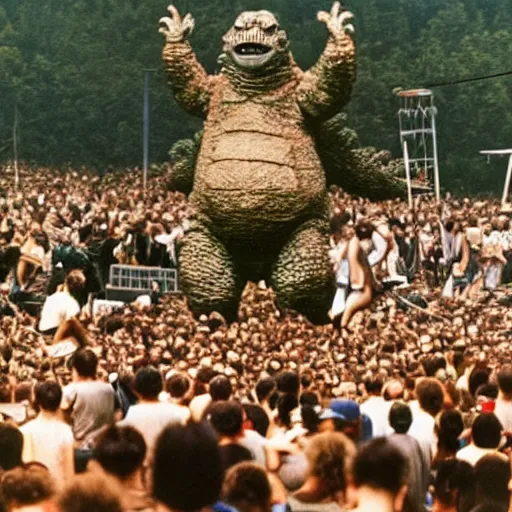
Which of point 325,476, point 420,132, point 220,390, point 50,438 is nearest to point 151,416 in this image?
point 220,390

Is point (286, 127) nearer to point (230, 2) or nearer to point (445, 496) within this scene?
point (445, 496)

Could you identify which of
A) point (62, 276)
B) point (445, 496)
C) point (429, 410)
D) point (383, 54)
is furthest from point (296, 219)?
point (383, 54)

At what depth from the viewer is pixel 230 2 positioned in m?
70.7

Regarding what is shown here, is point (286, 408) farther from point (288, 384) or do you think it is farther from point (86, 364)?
point (86, 364)

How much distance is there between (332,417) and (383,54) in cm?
5927

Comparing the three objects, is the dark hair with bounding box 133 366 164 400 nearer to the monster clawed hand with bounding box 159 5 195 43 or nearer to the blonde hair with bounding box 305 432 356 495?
the blonde hair with bounding box 305 432 356 495

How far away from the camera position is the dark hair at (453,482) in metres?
9.58

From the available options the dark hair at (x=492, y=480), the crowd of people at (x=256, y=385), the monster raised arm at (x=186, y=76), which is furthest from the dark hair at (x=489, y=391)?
the monster raised arm at (x=186, y=76)

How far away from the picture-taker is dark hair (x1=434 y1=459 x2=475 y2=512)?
9578 mm

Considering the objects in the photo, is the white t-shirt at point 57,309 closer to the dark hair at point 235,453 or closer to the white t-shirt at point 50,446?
the white t-shirt at point 50,446

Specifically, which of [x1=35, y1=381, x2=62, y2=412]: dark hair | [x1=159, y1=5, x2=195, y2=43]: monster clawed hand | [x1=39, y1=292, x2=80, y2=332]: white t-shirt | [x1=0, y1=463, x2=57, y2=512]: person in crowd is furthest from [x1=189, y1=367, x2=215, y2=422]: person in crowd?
[x1=159, y1=5, x2=195, y2=43]: monster clawed hand

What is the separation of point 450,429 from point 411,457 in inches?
14.1

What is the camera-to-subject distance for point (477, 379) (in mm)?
13500

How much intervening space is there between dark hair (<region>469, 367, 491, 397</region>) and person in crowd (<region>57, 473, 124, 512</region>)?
6.39 m
